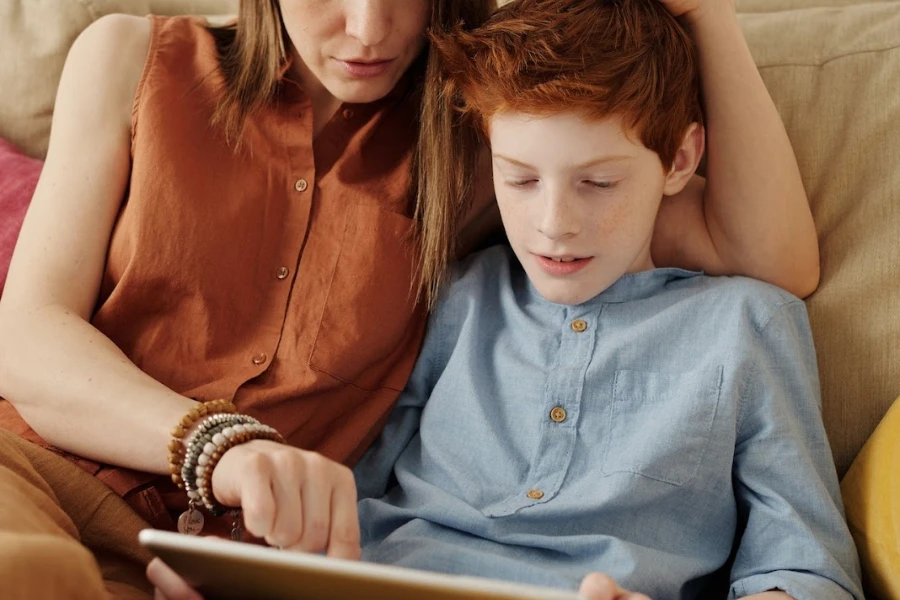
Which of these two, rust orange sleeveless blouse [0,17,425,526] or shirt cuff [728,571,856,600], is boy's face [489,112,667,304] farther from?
shirt cuff [728,571,856,600]

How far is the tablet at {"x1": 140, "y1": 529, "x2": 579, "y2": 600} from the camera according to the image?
0.74m

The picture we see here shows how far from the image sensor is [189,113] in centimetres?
133

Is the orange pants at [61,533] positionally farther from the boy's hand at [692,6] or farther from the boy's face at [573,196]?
the boy's hand at [692,6]

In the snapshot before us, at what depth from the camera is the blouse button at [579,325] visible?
4.22 ft

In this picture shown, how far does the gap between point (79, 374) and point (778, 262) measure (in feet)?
2.94

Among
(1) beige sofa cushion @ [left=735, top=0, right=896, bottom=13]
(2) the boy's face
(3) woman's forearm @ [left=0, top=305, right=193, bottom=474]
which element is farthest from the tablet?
(1) beige sofa cushion @ [left=735, top=0, right=896, bottom=13]

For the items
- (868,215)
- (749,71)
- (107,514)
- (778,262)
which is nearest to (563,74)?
(749,71)

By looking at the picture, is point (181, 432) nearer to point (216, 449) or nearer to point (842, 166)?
point (216, 449)

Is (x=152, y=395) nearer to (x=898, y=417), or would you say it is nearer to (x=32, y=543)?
(x=32, y=543)

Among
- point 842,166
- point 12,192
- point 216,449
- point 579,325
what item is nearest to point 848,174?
point 842,166

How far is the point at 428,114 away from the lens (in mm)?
1359

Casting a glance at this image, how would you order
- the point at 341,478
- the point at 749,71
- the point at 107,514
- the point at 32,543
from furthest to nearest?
the point at 749,71 → the point at 107,514 → the point at 341,478 → the point at 32,543

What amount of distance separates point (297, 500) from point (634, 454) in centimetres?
43

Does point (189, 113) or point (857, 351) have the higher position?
point (189, 113)
